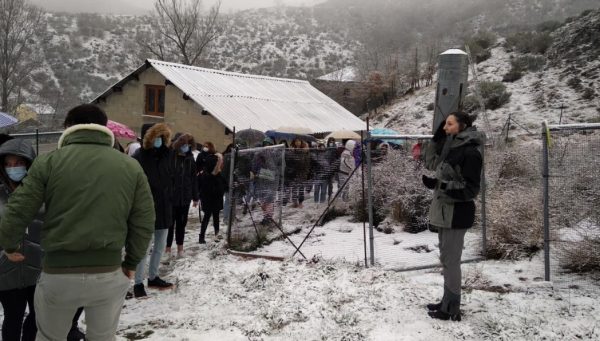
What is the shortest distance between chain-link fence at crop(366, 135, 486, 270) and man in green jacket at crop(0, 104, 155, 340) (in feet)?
13.6

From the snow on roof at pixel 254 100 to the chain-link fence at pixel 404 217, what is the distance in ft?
34.5

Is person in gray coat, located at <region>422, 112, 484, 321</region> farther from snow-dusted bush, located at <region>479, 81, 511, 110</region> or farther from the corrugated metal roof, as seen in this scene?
snow-dusted bush, located at <region>479, 81, 511, 110</region>

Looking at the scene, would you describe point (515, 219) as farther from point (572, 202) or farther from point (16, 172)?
point (16, 172)


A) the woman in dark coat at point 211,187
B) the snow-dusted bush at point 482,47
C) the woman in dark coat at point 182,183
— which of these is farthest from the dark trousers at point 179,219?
the snow-dusted bush at point 482,47

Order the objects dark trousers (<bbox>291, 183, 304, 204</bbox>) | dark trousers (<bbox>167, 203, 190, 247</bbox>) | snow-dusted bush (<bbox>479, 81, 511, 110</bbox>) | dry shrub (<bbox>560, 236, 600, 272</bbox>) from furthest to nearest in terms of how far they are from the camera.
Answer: snow-dusted bush (<bbox>479, 81, 511, 110</bbox>) → dark trousers (<bbox>291, 183, 304, 204</bbox>) → dark trousers (<bbox>167, 203, 190, 247</bbox>) → dry shrub (<bbox>560, 236, 600, 272</bbox>)

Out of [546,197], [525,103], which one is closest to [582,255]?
[546,197]

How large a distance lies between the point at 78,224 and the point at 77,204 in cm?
11

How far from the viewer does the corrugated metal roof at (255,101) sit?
64.2 ft

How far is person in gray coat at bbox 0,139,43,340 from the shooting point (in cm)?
314

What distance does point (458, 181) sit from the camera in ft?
13.7

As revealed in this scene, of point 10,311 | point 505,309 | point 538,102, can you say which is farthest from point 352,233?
point 538,102

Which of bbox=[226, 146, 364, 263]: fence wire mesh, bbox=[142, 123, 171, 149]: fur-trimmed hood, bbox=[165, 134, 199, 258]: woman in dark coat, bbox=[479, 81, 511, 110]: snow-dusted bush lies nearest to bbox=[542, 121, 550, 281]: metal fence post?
bbox=[226, 146, 364, 263]: fence wire mesh

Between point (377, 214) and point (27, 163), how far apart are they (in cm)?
658

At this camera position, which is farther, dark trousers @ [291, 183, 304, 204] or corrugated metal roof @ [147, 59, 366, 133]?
corrugated metal roof @ [147, 59, 366, 133]
